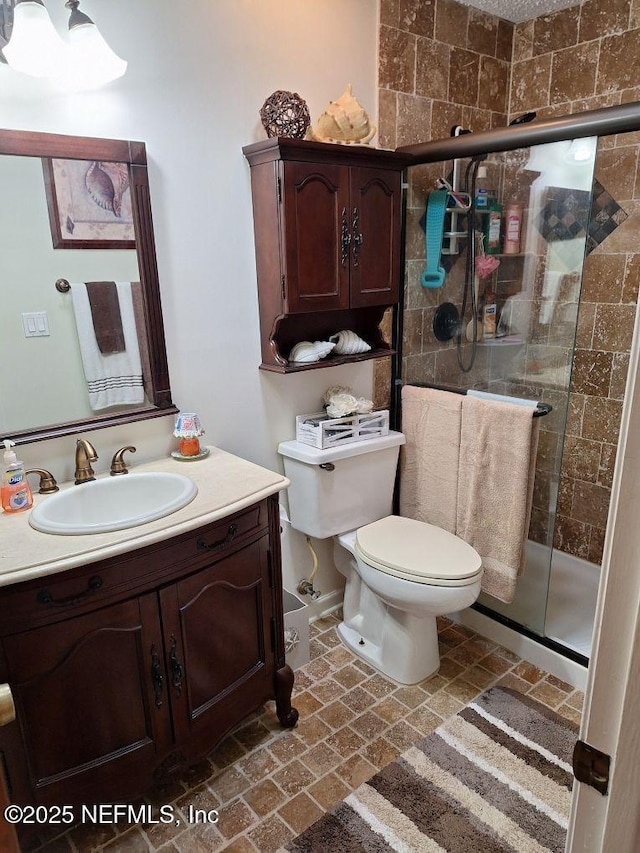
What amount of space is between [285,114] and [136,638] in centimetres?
169

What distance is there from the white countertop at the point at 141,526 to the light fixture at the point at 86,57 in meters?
1.14

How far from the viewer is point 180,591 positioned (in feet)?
5.12

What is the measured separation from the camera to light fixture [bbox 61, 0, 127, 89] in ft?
4.95

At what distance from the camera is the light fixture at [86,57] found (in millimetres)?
1510

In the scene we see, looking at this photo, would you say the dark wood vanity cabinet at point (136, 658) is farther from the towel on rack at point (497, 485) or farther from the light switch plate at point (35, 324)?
the towel on rack at point (497, 485)

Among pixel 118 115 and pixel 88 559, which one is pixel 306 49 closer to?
pixel 118 115

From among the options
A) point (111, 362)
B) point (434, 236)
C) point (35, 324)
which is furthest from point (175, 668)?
point (434, 236)

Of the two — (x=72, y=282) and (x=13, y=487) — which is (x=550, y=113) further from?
(x=13, y=487)

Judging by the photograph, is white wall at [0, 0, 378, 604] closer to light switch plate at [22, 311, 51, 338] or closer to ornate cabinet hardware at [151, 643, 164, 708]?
light switch plate at [22, 311, 51, 338]

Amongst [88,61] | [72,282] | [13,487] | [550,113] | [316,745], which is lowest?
[316,745]

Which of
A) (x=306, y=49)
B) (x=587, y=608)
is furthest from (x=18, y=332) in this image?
(x=587, y=608)

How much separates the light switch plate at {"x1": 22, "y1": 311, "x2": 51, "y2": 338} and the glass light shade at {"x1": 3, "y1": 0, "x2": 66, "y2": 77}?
618 mm

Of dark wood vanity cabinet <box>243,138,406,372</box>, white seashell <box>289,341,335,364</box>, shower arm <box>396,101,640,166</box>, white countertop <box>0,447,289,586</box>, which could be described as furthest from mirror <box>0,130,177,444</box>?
shower arm <box>396,101,640,166</box>

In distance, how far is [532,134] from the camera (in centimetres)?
196
